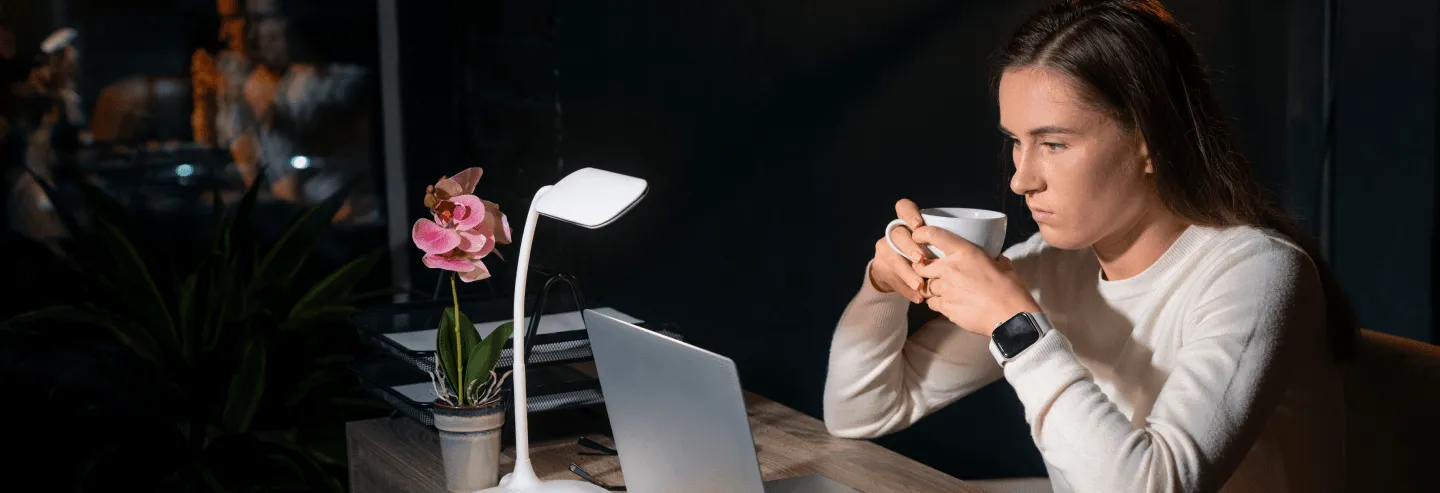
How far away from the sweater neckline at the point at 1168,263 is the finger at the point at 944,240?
11.1 inches

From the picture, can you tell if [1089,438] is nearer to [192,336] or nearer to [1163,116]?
[1163,116]

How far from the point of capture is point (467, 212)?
1527 millimetres

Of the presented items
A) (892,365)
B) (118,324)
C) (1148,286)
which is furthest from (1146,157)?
(118,324)

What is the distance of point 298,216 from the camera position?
298 centimetres

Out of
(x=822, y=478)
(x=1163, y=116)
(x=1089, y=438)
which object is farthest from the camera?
(x=822, y=478)

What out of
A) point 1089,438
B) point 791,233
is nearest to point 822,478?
point 1089,438

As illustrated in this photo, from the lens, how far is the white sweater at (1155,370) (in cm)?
136

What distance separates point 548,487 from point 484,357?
0.58 feet

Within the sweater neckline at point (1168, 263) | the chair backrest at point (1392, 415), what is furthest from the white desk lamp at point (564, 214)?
→ the chair backrest at point (1392, 415)

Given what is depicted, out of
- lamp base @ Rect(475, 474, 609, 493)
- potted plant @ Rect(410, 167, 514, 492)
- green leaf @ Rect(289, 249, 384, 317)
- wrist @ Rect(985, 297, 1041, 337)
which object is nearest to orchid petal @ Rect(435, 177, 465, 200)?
potted plant @ Rect(410, 167, 514, 492)

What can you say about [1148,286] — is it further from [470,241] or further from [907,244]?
[470,241]

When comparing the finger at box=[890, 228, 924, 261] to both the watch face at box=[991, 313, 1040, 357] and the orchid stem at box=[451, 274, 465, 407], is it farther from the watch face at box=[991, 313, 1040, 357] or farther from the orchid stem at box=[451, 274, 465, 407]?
the orchid stem at box=[451, 274, 465, 407]

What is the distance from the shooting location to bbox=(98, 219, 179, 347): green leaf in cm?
274

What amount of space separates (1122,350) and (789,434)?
48 centimetres
